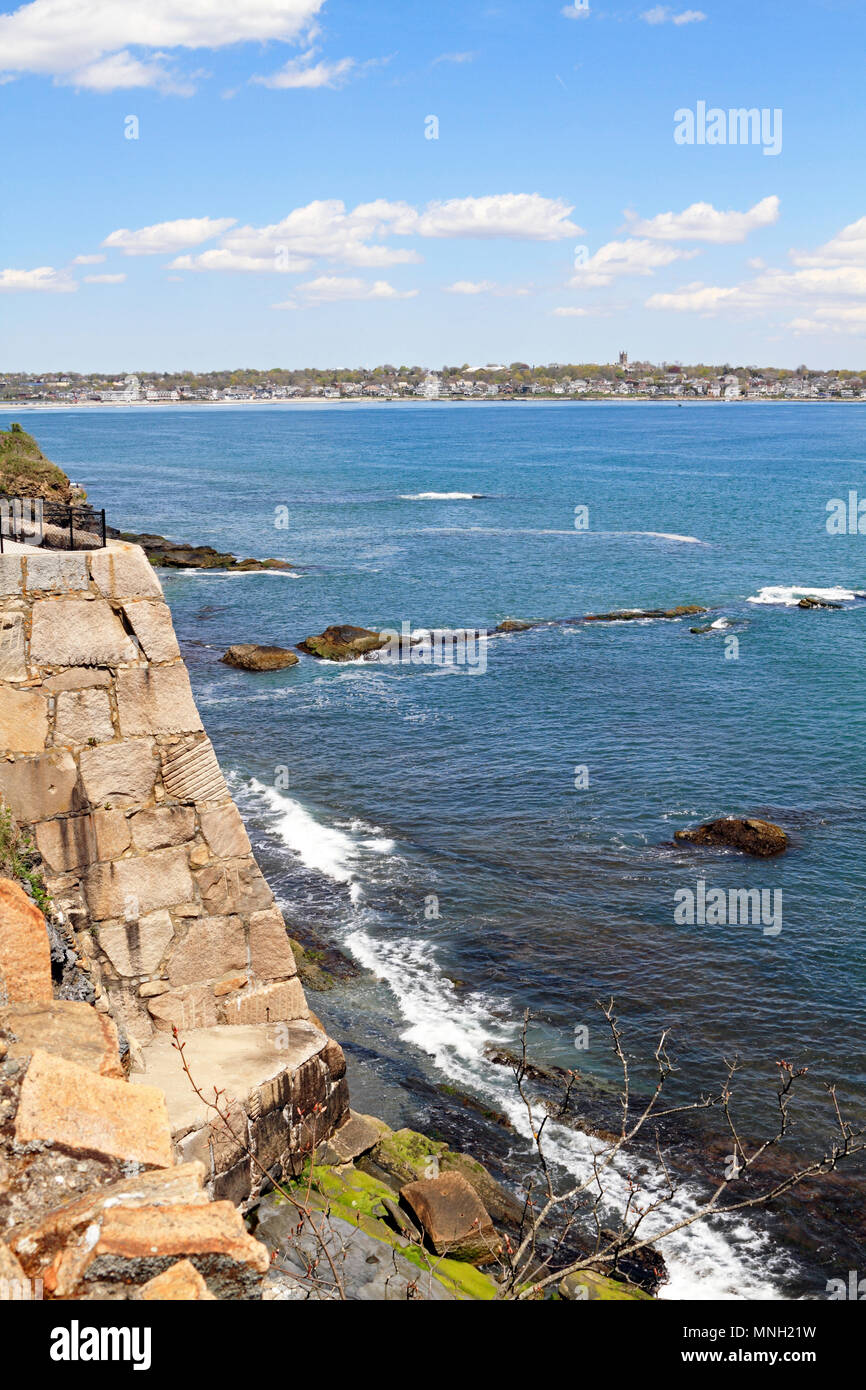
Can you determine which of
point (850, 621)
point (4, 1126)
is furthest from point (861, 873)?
point (850, 621)

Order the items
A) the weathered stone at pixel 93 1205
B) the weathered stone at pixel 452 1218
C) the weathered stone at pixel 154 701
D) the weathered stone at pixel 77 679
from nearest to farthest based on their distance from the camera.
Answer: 1. the weathered stone at pixel 93 1205
2. the weathered stone at pixel 77 679
3. the weathered stone at pixel 154 701
4. the weathered stone at pixel 452 1218

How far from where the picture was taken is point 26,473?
64.4 m

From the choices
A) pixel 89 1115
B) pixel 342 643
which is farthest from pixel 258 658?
pixel 89 1115

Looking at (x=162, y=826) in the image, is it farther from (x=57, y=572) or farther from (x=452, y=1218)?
(x=452, y=1218)

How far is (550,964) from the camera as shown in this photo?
22.3 m

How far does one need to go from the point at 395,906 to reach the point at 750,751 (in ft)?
48.0

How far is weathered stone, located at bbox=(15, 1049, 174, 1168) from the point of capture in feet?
19.8

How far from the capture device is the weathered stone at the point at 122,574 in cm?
991

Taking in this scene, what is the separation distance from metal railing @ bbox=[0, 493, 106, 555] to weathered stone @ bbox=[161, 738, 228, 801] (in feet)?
6.82

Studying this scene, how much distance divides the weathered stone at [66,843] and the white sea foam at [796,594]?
50.6 meters

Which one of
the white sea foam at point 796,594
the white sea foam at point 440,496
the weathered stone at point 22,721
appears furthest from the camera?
the white sea foam at point 440,496

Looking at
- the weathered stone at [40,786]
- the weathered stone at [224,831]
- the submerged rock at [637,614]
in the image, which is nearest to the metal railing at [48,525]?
the weathered stone at [40,786]

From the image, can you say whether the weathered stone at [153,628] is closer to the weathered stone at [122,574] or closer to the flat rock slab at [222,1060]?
the weathered stone at [122,574]
